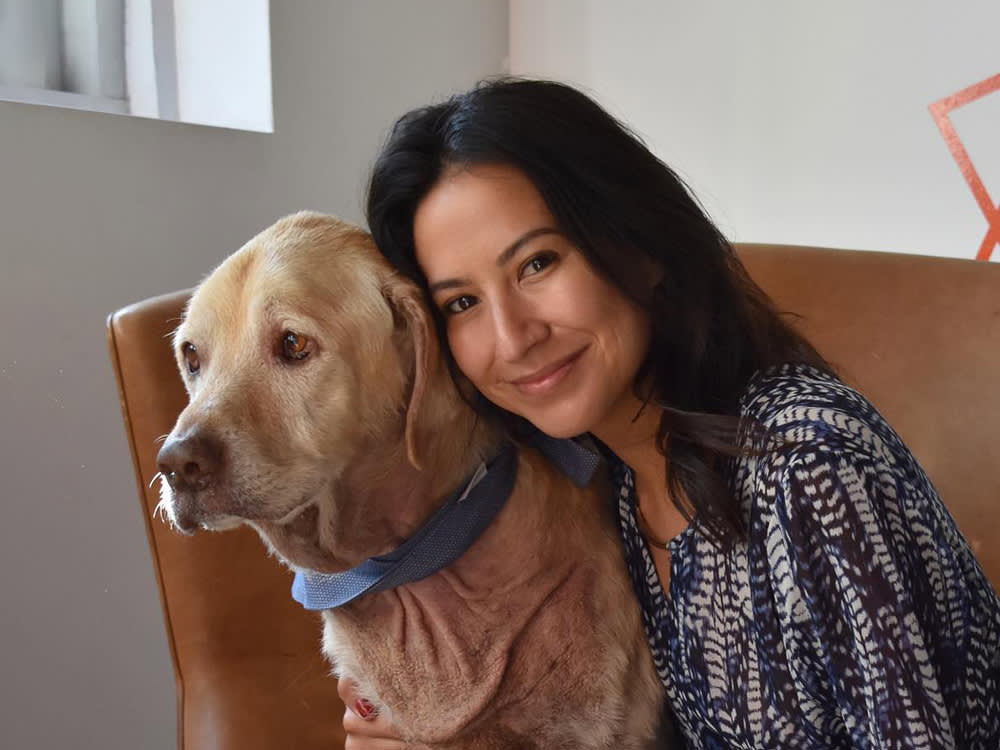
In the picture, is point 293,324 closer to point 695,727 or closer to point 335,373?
point 335,373

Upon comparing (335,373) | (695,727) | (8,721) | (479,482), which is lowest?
(8,721)

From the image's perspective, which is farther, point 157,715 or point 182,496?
point 157,715

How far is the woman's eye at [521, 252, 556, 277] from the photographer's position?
0.97 metres

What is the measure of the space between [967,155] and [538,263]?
1460 millimetres

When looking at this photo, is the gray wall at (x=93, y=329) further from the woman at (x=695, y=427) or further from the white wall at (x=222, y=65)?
the woman at (x=695, y=427)

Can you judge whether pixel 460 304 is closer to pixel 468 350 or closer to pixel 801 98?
pixel 468 350

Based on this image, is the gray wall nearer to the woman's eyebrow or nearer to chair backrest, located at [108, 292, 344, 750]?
chair backrest, located at [108, 292, 344, 750]

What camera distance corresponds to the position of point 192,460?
35.3 inches

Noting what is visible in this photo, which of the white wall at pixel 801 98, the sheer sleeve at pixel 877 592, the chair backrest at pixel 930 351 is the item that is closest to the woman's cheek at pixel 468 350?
the sheer sleeve at pixel 877 592

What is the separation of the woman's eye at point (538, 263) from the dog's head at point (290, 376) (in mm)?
122

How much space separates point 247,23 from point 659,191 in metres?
1.07

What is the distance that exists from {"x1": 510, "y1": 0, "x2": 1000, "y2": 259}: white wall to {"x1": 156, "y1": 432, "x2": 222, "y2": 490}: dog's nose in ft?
5.69

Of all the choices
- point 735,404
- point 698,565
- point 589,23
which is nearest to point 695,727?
point 698,565

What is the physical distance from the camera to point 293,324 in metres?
0.97
